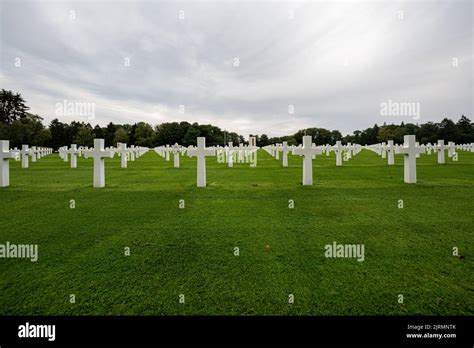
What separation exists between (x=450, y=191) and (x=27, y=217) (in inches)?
424

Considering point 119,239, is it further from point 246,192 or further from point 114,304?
point 246,192

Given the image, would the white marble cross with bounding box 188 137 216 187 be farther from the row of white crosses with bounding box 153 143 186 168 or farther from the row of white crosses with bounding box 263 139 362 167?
the row of white crosses with bounding box 153 143 186 168

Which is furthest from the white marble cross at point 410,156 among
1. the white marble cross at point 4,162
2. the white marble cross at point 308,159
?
the white marble cross at point 4,162

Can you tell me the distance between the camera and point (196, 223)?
511 cm

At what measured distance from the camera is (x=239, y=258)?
3.52 metres

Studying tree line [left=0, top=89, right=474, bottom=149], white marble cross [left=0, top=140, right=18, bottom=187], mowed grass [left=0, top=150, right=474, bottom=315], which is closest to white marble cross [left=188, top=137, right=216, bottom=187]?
mowed grass [left=0, top=150, right=474, bottom=315]

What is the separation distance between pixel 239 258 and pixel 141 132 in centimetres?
8972

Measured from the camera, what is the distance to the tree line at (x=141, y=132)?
183ft

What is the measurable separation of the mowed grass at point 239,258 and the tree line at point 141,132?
59.5 metres

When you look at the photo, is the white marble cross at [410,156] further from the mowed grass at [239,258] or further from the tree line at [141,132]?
the tree line at [141,132]

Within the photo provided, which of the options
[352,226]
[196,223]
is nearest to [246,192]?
[196,223]

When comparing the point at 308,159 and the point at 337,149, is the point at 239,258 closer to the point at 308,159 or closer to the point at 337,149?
the point at 308,159
